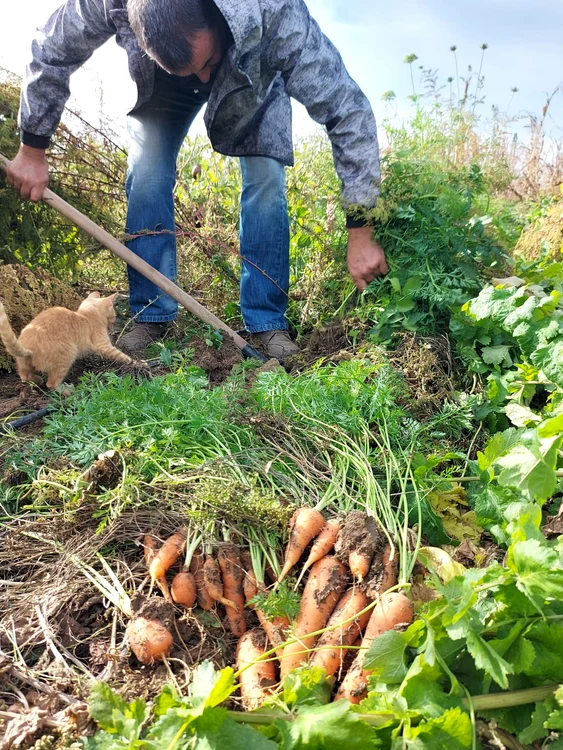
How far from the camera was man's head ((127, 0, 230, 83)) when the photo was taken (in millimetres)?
2371

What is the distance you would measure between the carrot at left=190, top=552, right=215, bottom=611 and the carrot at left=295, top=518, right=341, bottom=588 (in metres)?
0.26

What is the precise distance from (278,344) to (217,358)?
392 mm

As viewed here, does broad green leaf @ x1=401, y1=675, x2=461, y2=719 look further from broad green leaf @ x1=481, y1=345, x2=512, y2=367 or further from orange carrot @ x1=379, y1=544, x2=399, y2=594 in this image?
broad green leaf @ x1=481, y1=345, x2=512, y2=367

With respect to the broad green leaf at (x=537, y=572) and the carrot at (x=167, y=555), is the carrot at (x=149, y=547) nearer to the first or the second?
the carrot at (x=167, y=555)

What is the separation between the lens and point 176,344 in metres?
3.62

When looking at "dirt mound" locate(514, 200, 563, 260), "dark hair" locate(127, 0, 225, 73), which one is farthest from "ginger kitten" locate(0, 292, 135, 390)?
"dirt mound" locate(514, 200, 563, 260)

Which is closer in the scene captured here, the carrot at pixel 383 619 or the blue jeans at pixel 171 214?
the carrot at pixel 383 619

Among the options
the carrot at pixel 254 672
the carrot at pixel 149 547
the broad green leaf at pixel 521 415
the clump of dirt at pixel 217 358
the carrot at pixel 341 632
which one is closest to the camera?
the carrot at pixel 254 672

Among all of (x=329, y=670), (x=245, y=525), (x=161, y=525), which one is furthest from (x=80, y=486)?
(x=329, y=670)

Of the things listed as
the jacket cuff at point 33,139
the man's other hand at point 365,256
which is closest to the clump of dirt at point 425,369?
the man's other hand at point 365,256

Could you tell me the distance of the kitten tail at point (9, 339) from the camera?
2682mm

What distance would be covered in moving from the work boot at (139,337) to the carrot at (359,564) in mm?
2348

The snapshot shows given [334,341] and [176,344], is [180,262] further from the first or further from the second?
[334,341]

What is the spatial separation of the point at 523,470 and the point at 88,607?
132 cm
